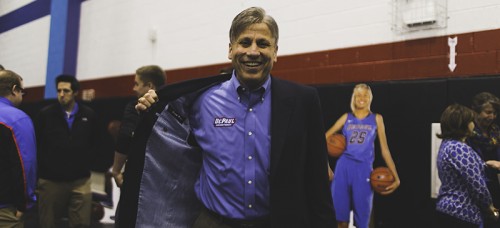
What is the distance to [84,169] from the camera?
420 centimetres

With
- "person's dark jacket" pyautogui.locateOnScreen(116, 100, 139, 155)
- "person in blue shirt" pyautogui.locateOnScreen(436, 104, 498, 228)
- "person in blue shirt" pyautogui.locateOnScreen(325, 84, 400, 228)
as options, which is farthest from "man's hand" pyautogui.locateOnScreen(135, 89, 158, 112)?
"person in blue shirt" pyautogui.locateOnScreen(325, 84, 400, 228)

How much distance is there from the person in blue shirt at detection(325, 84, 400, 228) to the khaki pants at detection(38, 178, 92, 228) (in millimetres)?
2395

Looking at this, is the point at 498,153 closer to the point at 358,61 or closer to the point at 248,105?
the point at 358,61

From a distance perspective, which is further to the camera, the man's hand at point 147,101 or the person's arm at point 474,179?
the person's arm at point 474,179

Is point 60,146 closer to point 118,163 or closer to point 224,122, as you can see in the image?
point 118,163

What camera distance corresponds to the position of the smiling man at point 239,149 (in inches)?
67.6

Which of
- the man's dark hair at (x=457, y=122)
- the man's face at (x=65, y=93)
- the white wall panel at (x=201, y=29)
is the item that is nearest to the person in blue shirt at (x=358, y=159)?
the white wall panel at (x=201, y=29)

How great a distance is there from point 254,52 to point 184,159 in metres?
0.60

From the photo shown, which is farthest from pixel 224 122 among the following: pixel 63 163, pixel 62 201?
pixel 62 201

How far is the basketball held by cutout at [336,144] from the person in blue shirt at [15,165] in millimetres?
2342

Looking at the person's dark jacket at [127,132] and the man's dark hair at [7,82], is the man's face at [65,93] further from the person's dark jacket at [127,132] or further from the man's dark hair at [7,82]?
the person's dark jacket at [127,132]

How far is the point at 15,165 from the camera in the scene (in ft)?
8.83

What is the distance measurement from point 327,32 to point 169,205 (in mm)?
2476

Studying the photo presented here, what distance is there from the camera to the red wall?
3004mm
